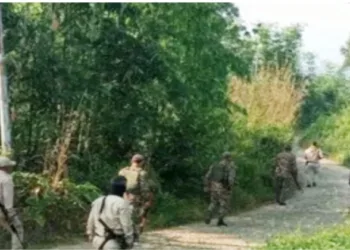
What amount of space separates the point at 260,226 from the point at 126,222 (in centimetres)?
953

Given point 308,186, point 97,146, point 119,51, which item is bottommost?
point 308,186

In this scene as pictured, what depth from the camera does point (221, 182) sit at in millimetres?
18250

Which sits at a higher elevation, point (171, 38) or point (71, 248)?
point (171, 38)

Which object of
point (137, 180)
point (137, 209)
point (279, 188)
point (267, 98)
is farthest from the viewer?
point (267, 98)

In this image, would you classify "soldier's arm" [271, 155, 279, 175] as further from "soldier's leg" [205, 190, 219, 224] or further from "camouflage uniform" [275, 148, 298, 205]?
"soldier's leg" [205, 190, 219, 224]

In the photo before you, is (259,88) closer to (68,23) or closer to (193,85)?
(193,85)

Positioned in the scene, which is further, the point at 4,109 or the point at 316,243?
the point at 4,109

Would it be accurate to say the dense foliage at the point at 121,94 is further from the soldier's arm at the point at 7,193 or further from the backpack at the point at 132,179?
the soldier's arm at the point at 7,193

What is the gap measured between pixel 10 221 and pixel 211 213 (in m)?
7.39

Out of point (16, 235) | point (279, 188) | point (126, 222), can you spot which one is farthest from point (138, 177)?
point (279, 188)

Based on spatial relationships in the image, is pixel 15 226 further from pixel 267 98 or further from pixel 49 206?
pixel 267 98

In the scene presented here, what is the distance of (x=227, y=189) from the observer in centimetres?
1839

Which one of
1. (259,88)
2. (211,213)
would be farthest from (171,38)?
(259,88)

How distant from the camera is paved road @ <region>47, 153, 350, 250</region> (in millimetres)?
15578
